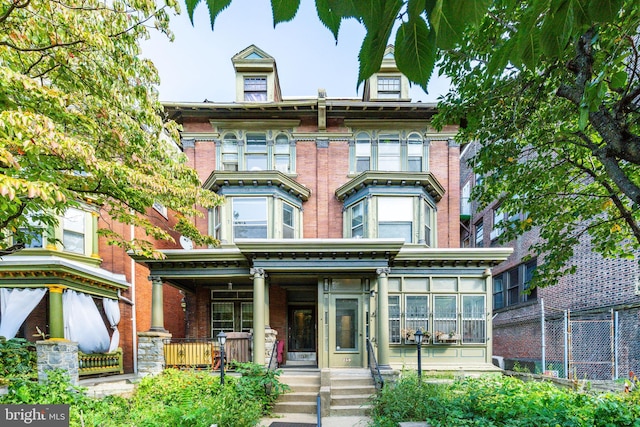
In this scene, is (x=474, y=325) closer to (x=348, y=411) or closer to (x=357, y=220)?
(x=357, y=220)

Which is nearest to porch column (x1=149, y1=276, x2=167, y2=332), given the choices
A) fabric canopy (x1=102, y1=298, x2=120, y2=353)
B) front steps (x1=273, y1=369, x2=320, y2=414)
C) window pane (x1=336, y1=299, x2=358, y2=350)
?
fabric canopy (x1=102, y1=298, x2=120, y2=353)

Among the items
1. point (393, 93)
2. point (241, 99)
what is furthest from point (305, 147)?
point (393, 93)

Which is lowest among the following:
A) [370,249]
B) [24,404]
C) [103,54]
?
[24,404]

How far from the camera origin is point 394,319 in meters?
11.8

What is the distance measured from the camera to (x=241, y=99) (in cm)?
1452

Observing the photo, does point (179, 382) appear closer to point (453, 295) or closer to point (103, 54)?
point (103, 54)

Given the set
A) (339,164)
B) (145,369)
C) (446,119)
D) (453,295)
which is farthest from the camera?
(339,164)

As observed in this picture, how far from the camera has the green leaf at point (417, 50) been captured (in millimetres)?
1218

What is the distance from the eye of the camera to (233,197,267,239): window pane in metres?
13.0

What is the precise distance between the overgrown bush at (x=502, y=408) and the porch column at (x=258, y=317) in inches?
150

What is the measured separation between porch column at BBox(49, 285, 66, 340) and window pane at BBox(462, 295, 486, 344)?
1256 cm

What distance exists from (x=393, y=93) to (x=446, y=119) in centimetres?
827

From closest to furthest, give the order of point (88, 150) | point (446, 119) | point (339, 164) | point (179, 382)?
1. point (88, 150)
2. point (446, 119)
3. point (179, 382)
4. point (339, 164)

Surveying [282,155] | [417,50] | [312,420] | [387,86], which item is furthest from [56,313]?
[387,86]
